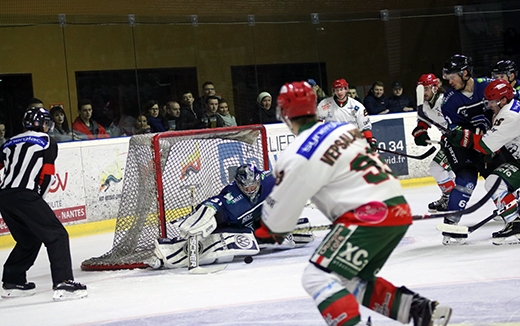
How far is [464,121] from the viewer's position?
19.1ft

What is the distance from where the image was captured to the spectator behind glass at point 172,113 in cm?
880

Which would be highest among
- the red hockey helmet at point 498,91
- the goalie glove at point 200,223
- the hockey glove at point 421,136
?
the red hockey helmet at point 498,91

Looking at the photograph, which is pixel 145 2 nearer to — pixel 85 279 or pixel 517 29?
pixel 517 29

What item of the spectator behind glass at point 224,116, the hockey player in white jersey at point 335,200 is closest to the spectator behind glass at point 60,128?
the spectator behind glass at point 224,116

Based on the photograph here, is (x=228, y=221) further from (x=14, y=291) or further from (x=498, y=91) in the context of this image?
(x=498, y=91)

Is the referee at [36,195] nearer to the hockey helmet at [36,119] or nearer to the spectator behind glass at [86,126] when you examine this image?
the hockey helmet at [36,119]

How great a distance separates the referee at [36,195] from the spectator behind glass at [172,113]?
367cm

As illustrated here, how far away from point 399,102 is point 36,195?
5.84 metres

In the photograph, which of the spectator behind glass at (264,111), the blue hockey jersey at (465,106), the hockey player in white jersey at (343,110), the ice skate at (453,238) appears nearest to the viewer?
the ice skate at (453,238)

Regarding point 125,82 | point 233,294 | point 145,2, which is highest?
point 145,2

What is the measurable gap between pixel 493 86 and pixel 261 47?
15.8ft

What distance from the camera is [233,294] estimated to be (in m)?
4.64

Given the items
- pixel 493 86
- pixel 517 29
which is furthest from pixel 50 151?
pixel 517 29

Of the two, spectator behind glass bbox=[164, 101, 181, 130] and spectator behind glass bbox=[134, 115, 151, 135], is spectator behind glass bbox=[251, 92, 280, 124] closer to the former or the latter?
spectator behind glass bbox=[164, 101, 181, 130]
